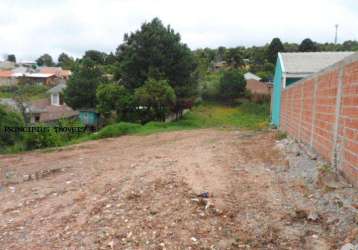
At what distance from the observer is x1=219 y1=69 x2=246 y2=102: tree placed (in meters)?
25.7

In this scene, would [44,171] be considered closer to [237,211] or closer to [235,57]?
[237,211]

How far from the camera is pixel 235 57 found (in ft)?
127

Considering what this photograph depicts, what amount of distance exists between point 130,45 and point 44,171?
13.8 m

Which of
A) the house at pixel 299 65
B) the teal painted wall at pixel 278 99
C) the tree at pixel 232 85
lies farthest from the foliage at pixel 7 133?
the tree at pixel 232 85

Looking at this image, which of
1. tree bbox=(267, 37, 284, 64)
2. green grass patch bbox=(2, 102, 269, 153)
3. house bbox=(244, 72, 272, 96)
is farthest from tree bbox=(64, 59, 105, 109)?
tree bbox=(267, 37, 284, 64)

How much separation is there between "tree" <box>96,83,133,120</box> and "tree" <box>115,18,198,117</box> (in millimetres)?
2076

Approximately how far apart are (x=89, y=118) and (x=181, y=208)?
16797mm

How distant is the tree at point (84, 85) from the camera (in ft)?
70.0

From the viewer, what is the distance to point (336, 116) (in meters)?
2.98

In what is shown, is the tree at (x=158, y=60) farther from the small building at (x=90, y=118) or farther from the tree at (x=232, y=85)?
the tree at (x=232, y=85)

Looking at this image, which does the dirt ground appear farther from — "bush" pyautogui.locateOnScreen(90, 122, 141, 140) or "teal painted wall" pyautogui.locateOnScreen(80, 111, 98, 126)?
"teal painted wall" pyautogui.locateOnScreen(80, 111, 98, 126)

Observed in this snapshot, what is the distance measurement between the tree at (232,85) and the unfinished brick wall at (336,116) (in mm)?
21437

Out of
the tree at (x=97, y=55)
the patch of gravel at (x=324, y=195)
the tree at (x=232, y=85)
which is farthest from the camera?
the tree at (x=97, y=55)

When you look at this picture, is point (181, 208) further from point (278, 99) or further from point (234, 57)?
point (234, 57)
